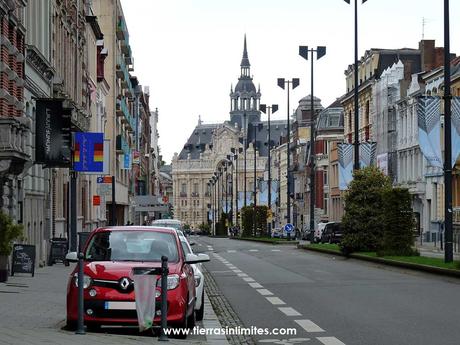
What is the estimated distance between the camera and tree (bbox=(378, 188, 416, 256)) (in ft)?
117

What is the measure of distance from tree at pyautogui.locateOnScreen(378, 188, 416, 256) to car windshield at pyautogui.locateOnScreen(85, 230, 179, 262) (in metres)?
21.4

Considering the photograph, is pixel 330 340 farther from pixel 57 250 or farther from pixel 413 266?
pixel 57 250

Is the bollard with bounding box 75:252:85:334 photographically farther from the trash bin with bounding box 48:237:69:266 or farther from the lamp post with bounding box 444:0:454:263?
the trash bin with bounding box 48:237:69:266

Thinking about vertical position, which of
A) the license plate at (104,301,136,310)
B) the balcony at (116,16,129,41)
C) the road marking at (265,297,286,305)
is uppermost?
the balcony at (116,16,129,41)

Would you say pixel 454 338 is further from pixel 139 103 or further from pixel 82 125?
pixel 139 103

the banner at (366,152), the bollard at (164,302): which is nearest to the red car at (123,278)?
the bollard at (164,302)

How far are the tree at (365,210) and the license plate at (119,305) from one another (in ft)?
91.3

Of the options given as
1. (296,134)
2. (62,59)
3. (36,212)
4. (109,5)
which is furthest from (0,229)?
(296,134)

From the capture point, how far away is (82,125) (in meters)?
48.7

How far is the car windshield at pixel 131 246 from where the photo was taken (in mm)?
14469

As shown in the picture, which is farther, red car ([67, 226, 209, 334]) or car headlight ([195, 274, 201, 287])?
car headlight ([195, 274, 201, 287])

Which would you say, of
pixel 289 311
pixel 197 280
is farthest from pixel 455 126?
pixel 197 280

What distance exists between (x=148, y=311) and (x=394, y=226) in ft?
80.6

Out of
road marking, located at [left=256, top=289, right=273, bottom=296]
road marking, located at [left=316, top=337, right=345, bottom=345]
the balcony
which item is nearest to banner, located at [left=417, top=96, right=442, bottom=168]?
road marking, located at [left=256, top=289, right=273, bottom=296]
